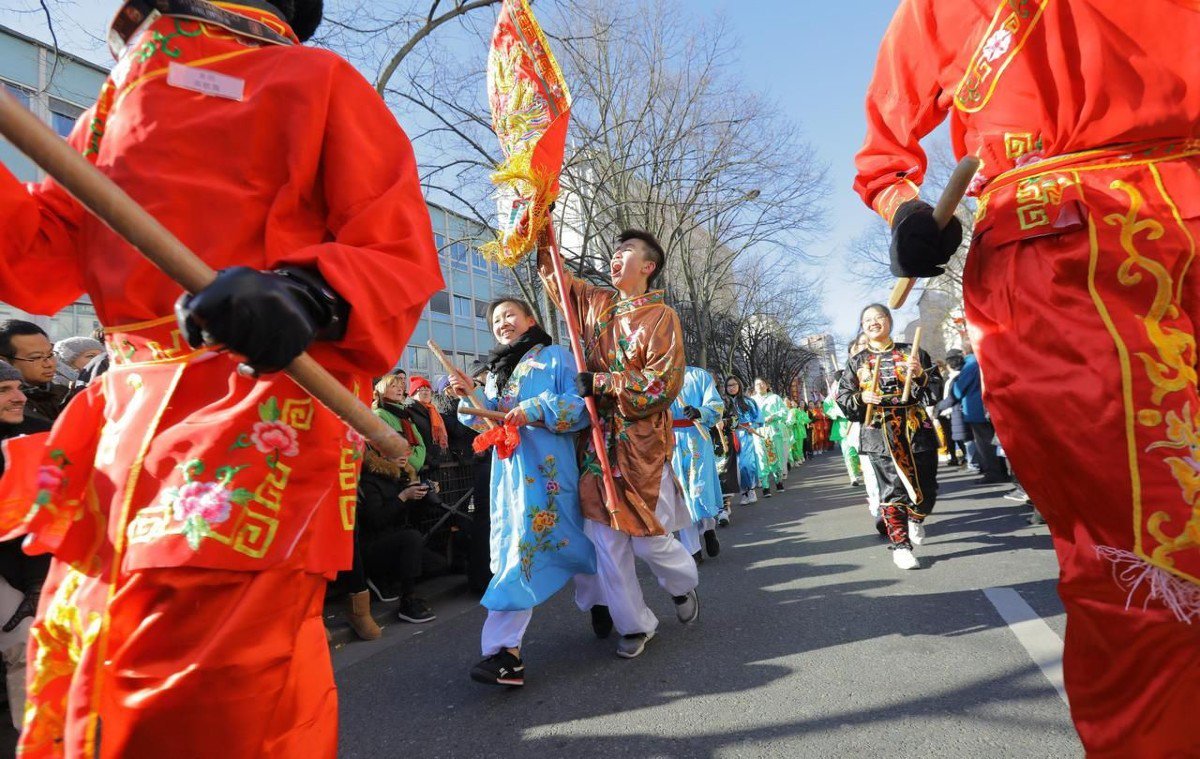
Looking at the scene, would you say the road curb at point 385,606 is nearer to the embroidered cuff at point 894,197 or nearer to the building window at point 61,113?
the embroidered cuff at point 894,197

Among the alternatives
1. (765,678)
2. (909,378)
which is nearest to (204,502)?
(765,678)

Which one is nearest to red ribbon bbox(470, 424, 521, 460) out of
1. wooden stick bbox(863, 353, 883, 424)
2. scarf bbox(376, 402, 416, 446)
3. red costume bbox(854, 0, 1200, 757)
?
scarf bbox(376, 402, 416, 446)

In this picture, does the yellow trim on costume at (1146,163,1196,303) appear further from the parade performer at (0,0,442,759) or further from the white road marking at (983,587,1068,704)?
the white road marking at (983,587,1068,704)

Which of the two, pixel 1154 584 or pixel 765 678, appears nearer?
pixel 1154 584

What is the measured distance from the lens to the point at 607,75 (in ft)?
44.0

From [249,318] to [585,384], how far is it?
8.80 feet

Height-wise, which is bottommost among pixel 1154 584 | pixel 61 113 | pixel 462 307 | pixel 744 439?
pixel 1154 584

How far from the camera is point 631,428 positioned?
368 centimetres

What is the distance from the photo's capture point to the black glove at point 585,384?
3.53 metres

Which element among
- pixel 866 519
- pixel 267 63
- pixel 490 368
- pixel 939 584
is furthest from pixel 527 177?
pixel 866 519

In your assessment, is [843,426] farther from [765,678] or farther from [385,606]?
[765,678]

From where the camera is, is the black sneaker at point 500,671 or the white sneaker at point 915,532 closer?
the black sneaker at point 500,671

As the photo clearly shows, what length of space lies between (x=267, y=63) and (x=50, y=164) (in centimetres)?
53

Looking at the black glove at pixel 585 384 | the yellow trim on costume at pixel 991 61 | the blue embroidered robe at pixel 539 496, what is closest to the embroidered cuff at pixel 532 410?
the blue embroidered robe at pixel 539 496
